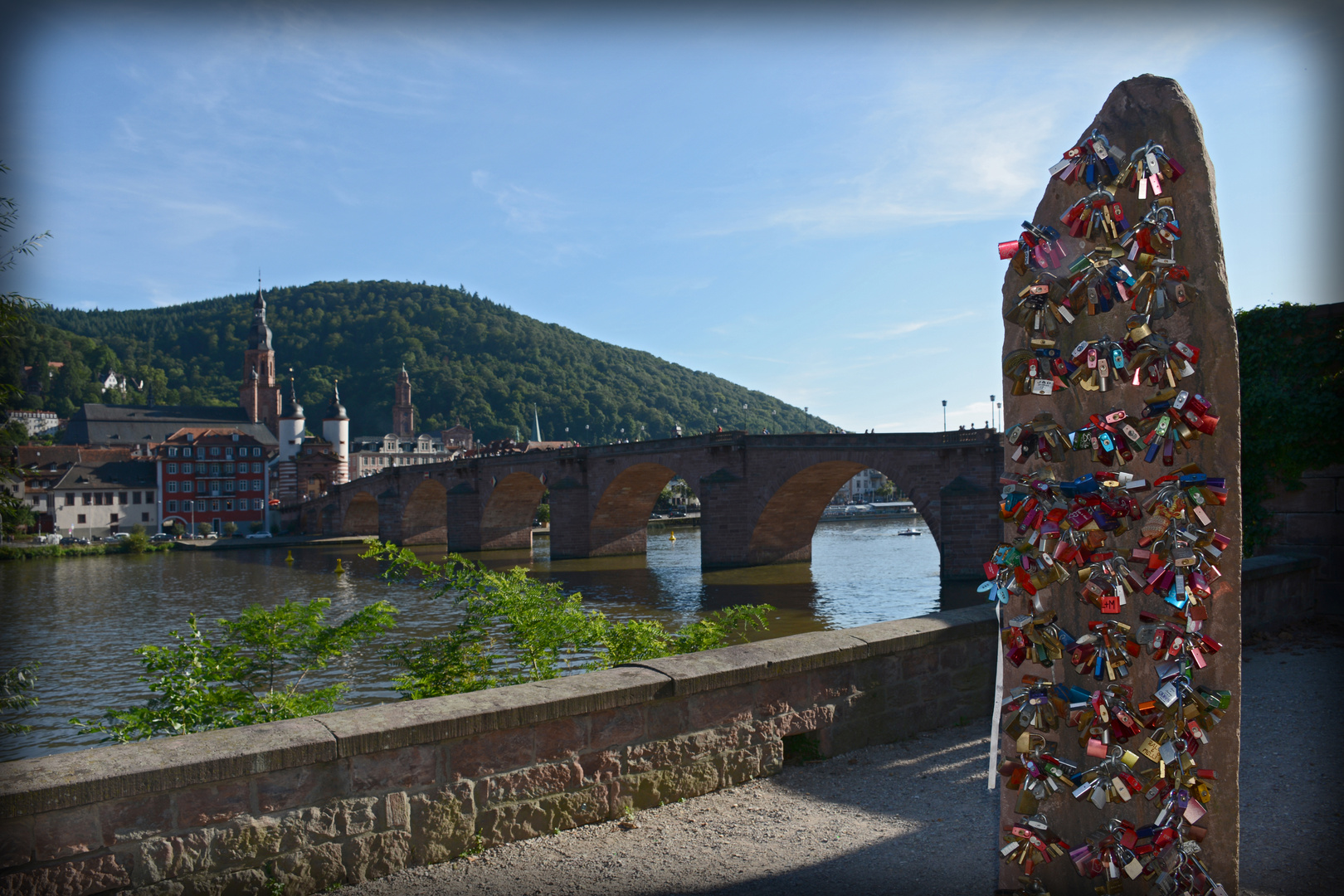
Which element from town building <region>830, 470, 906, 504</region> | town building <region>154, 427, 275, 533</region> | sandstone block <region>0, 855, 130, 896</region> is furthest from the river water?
town building <region>830, 470, 906, 504</region>

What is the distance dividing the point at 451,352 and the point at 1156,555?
136 m

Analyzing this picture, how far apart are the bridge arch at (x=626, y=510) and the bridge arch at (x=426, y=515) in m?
16.5

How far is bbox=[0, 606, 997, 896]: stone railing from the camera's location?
9.58 feet

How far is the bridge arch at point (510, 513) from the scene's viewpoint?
48.3 m

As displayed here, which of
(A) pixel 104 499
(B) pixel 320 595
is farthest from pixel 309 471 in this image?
(B) pixel 320 595

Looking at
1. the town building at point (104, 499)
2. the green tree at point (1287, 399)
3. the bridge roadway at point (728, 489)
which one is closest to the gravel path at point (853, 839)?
the green tree at point (1287, 399)

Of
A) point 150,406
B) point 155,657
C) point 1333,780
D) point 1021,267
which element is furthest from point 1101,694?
point 150,406

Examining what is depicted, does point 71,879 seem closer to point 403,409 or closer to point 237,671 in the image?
point 237,671

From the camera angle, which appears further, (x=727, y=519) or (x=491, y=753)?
(x=727, y=519)

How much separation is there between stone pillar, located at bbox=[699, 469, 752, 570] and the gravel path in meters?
28.3

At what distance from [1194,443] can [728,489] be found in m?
31.2

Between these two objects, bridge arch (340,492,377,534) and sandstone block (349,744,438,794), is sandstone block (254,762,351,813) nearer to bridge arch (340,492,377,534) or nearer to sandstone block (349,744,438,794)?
sandstone block (349,744,438,794)

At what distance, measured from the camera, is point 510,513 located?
4994cm

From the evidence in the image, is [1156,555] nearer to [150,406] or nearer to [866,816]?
[866,816]
